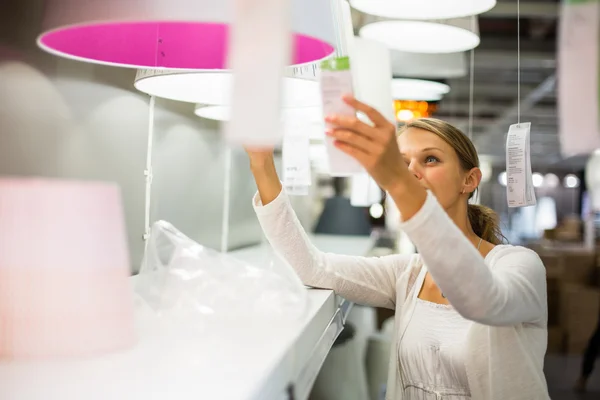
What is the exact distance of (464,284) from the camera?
116 cm

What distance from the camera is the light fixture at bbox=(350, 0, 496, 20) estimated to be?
5.59 feet

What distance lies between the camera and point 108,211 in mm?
861

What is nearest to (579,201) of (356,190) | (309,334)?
(356,190)

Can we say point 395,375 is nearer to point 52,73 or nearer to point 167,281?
point 167,281

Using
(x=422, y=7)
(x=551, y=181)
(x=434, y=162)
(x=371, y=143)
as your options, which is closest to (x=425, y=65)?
(x=422, y=7)

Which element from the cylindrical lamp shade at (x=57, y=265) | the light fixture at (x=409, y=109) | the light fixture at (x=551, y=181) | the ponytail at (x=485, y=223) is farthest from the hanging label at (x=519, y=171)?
the light fixture at (x=551, y=181)

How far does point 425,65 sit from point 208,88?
8.52ft

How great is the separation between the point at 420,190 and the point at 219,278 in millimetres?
439

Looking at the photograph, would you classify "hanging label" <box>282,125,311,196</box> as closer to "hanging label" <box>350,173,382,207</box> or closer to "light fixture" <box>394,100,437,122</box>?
"hanging label" <box>350,173,382,207</box>

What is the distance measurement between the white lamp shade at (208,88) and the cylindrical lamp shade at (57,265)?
1.48 feet

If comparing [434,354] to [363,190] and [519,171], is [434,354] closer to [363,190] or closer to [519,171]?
[519,171]

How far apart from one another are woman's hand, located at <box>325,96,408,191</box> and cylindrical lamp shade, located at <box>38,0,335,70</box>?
120 mm

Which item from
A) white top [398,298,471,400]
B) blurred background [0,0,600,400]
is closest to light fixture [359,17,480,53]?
blurred background [0,0,600,400]

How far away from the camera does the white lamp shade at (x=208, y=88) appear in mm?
1301
